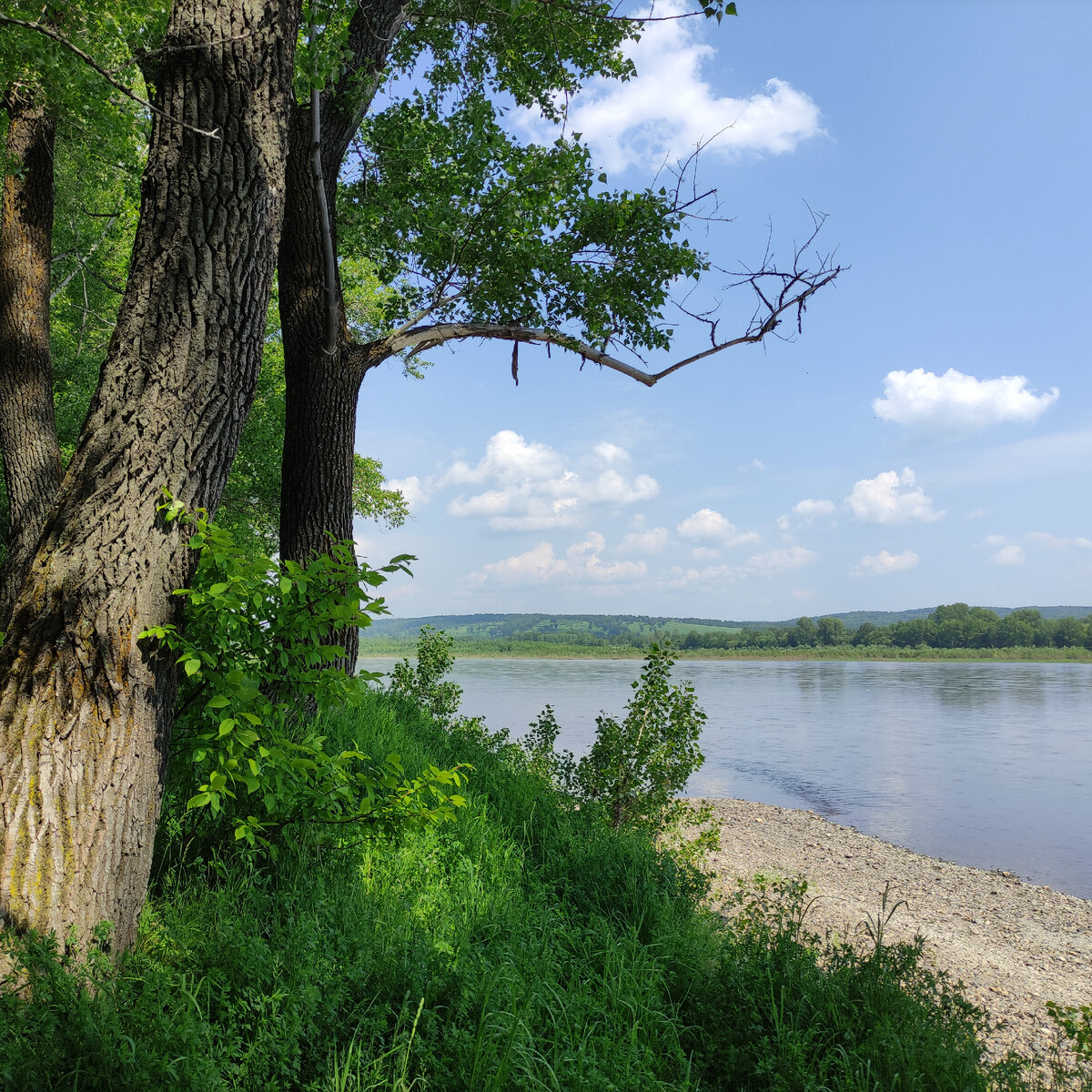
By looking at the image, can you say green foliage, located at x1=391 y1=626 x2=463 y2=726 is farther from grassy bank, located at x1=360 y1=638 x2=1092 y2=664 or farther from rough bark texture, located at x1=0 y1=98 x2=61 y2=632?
grassy bank, located at x1=360 y1=638 x2=1092 y2=664

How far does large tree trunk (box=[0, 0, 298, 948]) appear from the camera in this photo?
2.35 metres

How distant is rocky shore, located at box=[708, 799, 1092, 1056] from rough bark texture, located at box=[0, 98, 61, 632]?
6.70m

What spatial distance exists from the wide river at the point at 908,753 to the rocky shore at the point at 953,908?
133 cm

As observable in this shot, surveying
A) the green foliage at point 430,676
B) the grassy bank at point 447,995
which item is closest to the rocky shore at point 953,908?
the grassy bank at point 447,995

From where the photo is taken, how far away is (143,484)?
260cm

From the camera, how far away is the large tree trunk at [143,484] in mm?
2346

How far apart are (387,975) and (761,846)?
9245mm

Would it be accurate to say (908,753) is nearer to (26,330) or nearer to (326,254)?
(326,254)

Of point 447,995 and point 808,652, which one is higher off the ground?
point 447,995

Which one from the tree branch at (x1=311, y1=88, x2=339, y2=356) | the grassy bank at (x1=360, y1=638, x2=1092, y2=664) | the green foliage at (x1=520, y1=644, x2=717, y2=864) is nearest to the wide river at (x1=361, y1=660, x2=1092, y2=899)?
the green foliage at (x1=520, y1=644, x2=717, y2=864)

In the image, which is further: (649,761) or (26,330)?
(26,330)

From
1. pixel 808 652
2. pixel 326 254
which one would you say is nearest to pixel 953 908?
pixel 326 254

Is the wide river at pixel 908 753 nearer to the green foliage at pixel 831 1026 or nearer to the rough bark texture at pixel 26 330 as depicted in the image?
the green foliage at pixel 831 1026

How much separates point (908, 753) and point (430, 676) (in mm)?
17359
